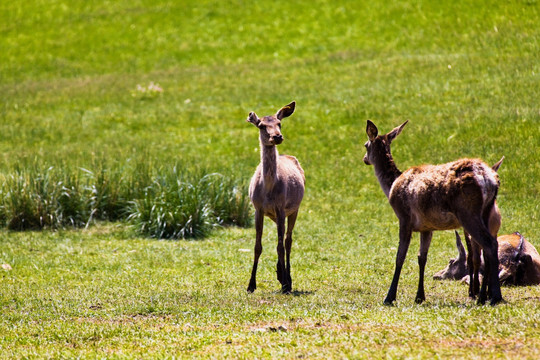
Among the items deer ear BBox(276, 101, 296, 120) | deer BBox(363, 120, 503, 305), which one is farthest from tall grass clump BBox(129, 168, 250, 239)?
deer BBox(363, 120, 503, 305)

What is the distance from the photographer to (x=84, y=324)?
30.4 feet

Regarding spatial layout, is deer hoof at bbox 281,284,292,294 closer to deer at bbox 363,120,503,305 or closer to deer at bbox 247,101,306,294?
deer at bbox 247,101,306,294

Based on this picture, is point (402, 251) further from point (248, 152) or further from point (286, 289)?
point (248, 152)

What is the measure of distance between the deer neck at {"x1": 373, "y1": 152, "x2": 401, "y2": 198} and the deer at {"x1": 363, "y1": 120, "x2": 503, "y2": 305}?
0.29 meters

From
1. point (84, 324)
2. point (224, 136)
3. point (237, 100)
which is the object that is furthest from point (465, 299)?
point (237, 100)

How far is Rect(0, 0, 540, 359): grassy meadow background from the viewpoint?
8.48m

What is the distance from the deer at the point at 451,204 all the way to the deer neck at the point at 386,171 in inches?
11.5

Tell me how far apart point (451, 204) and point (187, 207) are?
9822mm

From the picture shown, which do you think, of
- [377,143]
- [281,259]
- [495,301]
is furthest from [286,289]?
[495,301]

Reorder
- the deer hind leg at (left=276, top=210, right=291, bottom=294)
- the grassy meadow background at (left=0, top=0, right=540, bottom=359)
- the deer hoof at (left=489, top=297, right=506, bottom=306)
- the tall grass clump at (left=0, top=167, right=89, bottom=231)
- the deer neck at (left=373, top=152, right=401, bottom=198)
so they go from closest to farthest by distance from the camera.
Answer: the grassy meadow background at (left=0, top=0, right=540, bottom=359)
the deer hoof at (left=489, top=297, right=506, bottom=306)
the deer neck at (left=373, top=152, right=401, bottom=198)
the deer hind leg at (left=276, top=210, right=291, bottom=294)
the tall grass clump at (left=0, top=167, right=89, bottom=231)

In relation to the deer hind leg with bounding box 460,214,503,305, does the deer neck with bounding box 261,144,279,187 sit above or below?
above

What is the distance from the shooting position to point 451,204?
9352mm

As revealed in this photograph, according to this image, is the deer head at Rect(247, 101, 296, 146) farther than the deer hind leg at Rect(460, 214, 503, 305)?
Yes

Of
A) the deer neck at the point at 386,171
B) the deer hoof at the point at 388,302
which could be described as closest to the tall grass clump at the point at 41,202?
the deer neck at the point at 386,171
